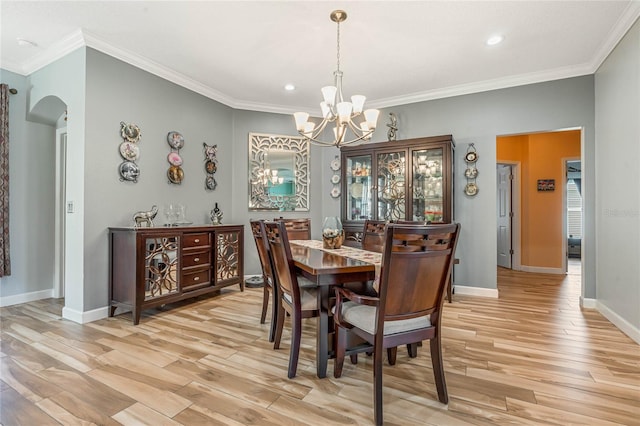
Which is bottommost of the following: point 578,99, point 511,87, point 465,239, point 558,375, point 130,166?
point 558,375

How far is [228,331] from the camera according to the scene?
273cm

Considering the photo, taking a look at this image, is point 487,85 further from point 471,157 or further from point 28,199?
point 28,199

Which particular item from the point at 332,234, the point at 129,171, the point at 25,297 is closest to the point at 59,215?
the point at 25,297

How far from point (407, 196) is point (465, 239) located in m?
0.96

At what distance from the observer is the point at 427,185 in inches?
159

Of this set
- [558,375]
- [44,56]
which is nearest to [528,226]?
[558,375]

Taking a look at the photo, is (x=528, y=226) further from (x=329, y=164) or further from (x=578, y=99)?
(x=329, y=164)

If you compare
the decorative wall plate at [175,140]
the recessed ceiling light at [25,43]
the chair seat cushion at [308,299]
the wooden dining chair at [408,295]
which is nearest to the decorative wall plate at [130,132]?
the decorative wall plate at [175,140]

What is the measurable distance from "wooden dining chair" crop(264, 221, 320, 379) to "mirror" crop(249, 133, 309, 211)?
2614 mm

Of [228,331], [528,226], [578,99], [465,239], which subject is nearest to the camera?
[228,331]

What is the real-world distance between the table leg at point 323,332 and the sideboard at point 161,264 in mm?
1920

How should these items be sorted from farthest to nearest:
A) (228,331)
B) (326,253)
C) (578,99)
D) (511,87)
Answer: (511,87), (578,99), (228,331), (326,253)

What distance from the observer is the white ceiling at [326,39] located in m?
2.50

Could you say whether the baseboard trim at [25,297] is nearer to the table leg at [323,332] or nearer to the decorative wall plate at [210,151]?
the decorative wall plate at [210,151]
